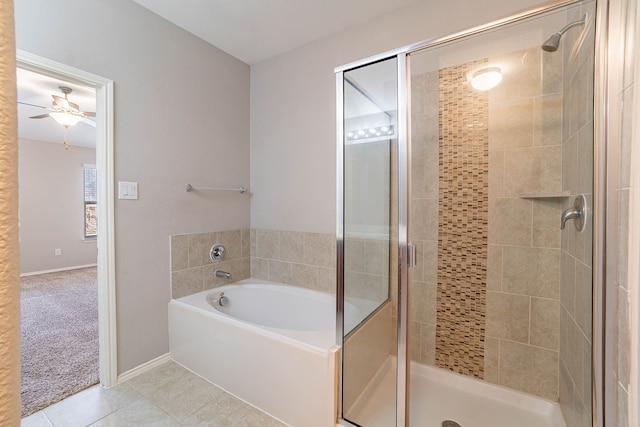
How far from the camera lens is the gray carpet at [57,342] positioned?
71.2 inches

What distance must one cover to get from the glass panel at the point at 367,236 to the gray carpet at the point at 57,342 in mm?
1757

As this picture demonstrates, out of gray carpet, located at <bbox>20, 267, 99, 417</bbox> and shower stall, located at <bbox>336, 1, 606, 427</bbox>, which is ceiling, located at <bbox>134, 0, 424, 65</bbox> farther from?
gray carpet, located at <bbox>20, 267, 99, 417</bbox>

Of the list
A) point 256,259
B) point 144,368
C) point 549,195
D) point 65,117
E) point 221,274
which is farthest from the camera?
point 65,117

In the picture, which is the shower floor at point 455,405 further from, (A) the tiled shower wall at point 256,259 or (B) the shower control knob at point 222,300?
(B) the shower control knob at point 222,300

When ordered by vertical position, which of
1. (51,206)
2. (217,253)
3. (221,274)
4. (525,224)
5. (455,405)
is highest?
(51,206)

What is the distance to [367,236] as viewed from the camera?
1772 mm

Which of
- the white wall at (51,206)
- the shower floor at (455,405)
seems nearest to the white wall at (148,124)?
the shower floor at (455,405)

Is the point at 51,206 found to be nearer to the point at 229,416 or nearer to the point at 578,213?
the point at 229,416

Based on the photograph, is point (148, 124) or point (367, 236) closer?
point (367, 236)

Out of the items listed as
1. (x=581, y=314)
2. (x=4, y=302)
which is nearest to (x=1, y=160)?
(x=4, y=302)

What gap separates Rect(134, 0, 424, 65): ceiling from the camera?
199cm

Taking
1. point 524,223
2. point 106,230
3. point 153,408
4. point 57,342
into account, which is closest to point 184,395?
point 153,408

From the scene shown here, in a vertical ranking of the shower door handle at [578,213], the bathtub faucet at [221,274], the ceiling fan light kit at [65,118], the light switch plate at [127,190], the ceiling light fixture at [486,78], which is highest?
the ceiling fan light kit at [65,118]

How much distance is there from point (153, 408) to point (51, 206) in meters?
5.13
